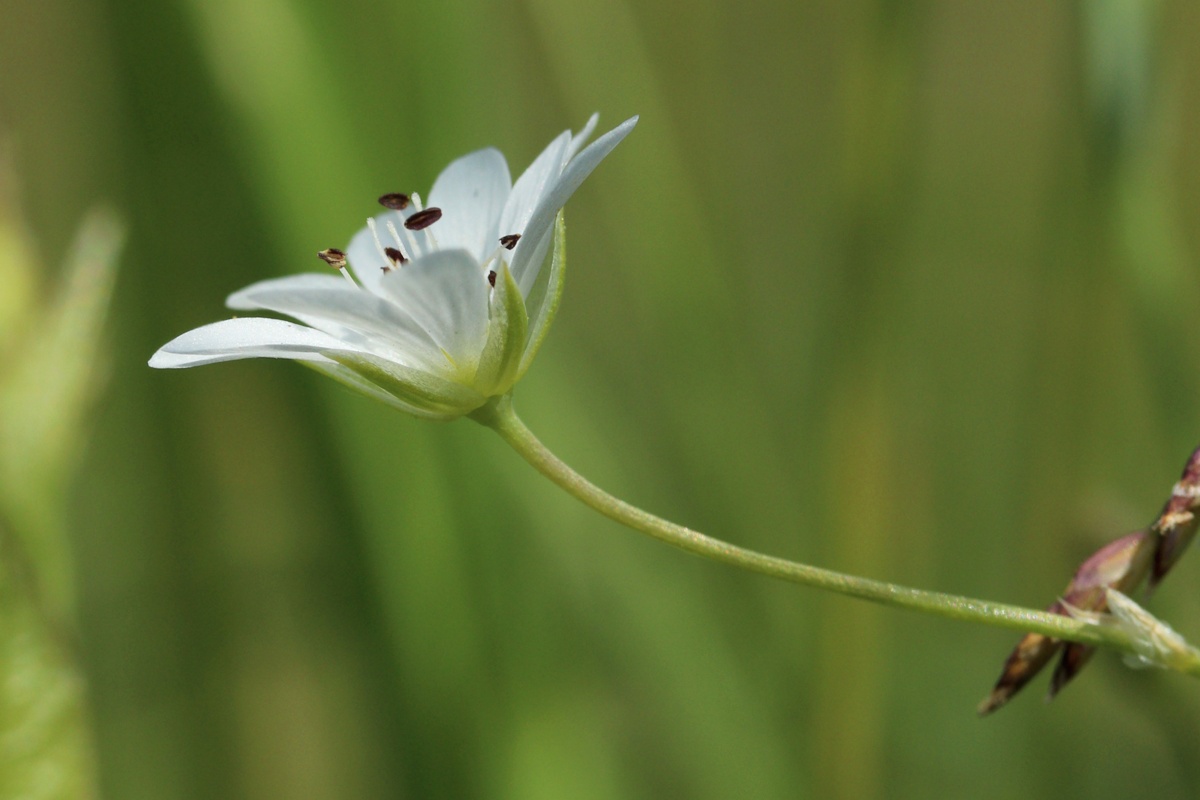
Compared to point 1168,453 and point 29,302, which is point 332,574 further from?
point 1168,453

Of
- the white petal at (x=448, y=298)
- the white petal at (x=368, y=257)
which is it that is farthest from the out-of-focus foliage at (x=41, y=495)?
the white petal at (x=448, y=298)

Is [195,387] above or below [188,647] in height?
above

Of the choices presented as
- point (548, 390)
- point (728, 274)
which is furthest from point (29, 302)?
point (728, 274)

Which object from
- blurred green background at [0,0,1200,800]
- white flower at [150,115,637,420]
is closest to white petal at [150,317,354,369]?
white flower at [150,115,637,420]

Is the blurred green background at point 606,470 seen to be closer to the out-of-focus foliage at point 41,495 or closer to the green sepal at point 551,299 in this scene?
the out-of-focus foliage at point 41,495

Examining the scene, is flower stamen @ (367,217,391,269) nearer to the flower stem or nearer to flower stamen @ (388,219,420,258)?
flower stamen @ (388,219,420,258)

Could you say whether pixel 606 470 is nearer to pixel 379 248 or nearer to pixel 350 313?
pixel 379 248
